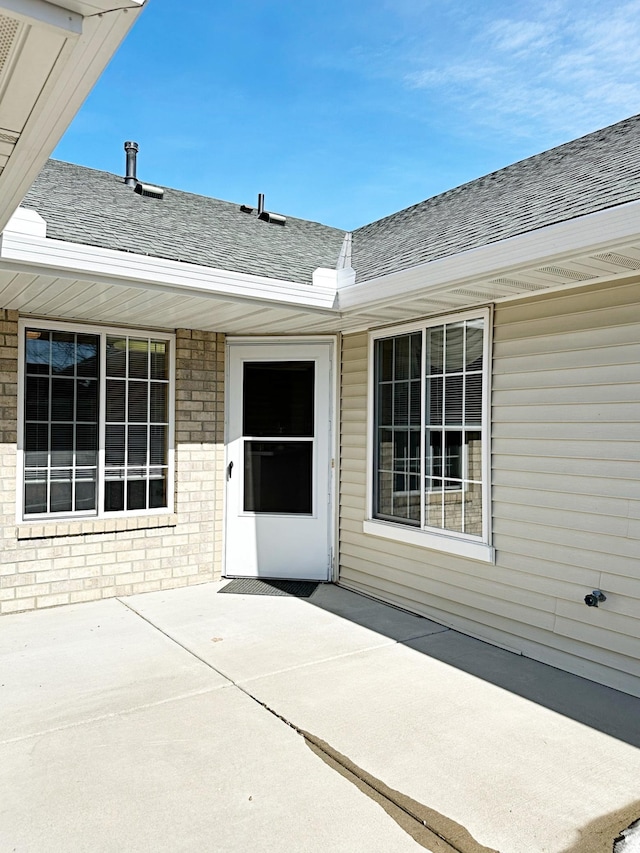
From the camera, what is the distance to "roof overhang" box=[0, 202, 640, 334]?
11.6 feet

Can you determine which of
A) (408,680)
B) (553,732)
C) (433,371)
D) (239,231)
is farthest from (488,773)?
(239,231)

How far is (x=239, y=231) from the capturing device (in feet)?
21.2

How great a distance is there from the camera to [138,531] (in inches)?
228

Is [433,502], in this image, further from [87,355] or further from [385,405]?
[87,355]

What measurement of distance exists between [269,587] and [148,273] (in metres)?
3.15

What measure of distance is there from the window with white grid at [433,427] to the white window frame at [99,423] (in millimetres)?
1926

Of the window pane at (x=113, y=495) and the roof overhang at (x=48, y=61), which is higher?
the roof overhang at (x=48, y=61)

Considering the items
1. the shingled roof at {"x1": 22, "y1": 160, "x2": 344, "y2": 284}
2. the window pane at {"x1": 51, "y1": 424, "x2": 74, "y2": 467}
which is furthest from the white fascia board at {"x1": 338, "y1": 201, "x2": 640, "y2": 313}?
the window pane at {"x1": 51, "y1": 424, "x2": 74, "y2": 467}

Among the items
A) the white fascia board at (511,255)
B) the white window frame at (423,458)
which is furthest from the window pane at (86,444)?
the white fascia board at (511,255)

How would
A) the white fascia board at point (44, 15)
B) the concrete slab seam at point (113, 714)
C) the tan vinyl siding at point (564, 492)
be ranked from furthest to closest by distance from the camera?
1. the tan vinyl siding at point (564, 492)
2. the concrete slab seam at point (113, 714)
3. the white fascia board at point (44, 15)

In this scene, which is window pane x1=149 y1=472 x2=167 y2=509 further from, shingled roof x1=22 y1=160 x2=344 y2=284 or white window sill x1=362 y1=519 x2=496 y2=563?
shingled roof x1=22 y1=160 x2=344 y2=284

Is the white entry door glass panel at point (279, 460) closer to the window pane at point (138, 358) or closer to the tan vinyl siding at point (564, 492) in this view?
the window pane at point (138, 358)

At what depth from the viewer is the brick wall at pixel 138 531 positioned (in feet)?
16.9

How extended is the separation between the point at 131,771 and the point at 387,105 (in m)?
8.58
